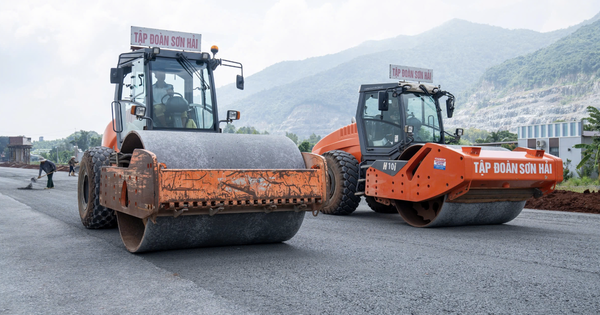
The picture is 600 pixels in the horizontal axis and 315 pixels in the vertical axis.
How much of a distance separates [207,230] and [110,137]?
4371 millimetres

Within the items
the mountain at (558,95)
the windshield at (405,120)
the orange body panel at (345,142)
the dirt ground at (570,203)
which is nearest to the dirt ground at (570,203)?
the dirt ground at (570,203)

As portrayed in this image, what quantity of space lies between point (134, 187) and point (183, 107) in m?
2.74

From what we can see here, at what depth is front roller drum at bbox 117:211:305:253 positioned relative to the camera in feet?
17.1

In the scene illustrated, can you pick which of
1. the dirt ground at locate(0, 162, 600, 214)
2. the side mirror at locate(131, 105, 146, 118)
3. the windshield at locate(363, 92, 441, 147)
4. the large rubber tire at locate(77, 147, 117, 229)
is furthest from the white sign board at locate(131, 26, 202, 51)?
the dirt ground at locate(0, 162, 600, 214)

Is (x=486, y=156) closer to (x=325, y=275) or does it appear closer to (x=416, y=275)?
(x=416, y=275)

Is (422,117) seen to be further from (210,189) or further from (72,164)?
(72,164)

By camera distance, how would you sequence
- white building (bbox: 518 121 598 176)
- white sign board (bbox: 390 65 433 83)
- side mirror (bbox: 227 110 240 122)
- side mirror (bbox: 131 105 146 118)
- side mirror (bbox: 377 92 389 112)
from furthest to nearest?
white building (bbox: 518 121 598 176) < white sign board (bbox: 390 65 433 83) < side mirror (bbox: 377 92 389 112) < side mirror (bbox: 227 110 240 122) < side mirror (bbox: 131 105 146 118)

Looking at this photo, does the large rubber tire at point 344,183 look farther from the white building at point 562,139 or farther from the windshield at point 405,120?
the white building at point 562,139

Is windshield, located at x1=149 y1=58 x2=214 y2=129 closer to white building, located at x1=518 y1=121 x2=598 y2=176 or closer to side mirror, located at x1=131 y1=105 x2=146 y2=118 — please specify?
side mirror, located at x1=131 y1=105 x2=146 y2=118

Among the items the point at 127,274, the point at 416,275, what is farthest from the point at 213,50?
the point at 416,275

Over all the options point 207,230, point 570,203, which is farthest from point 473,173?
point 570,203

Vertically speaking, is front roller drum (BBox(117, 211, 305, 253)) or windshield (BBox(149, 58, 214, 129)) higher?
windshield (BBox(149, 58, 214, 129))

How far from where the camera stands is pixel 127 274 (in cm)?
476

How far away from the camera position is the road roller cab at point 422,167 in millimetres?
7363
